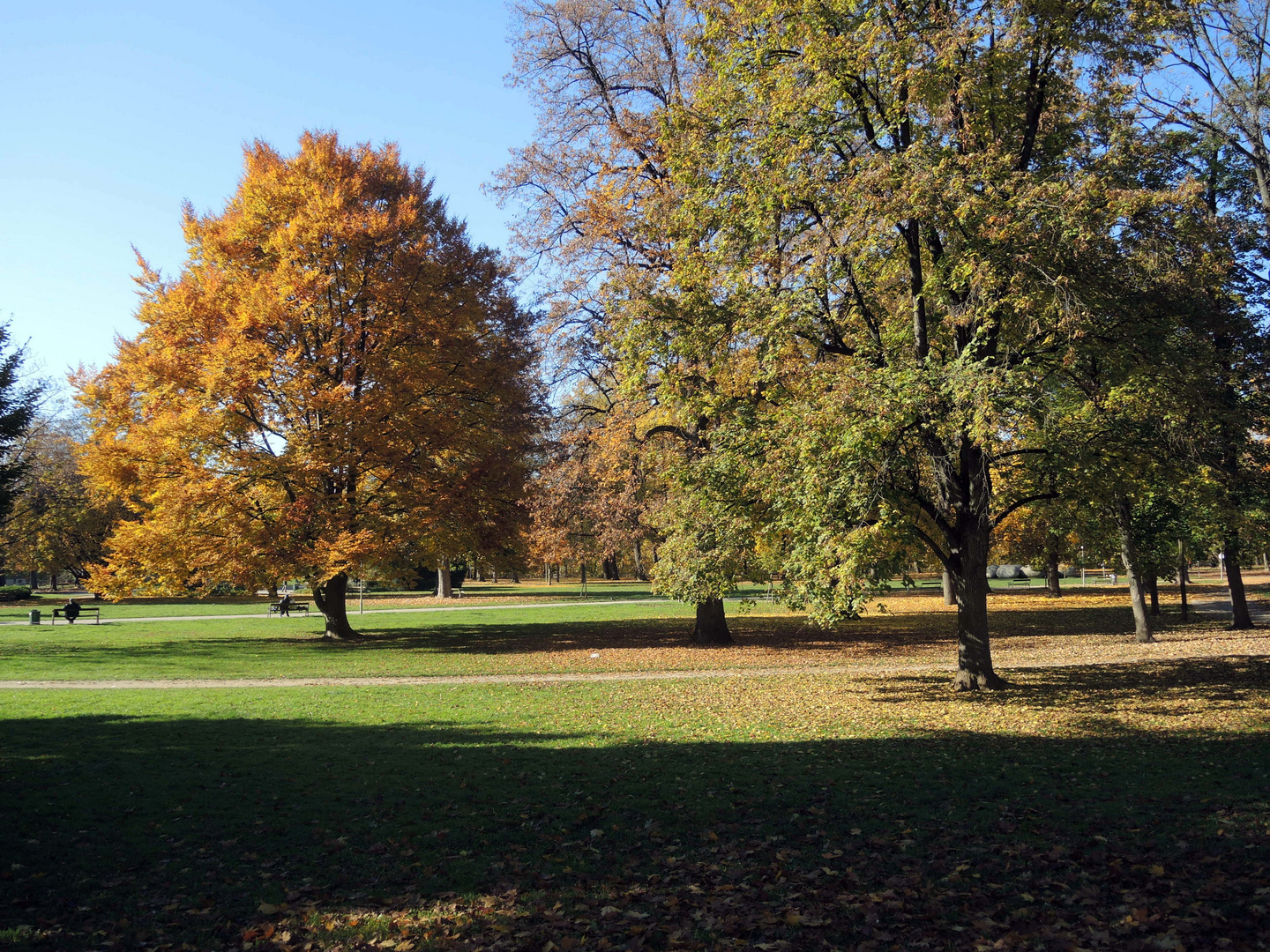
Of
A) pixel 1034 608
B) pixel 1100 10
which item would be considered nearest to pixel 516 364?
pixel 1100 10

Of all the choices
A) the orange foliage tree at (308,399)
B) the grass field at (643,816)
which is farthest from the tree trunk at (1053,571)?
the orange foliage tree at (308,399)

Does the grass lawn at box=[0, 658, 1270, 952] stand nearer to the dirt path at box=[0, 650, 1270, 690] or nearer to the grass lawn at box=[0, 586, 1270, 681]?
the dirt path at box=[0, 650, 1270, 690]

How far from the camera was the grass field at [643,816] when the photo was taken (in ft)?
16.2

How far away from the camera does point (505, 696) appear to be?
14.4 meters

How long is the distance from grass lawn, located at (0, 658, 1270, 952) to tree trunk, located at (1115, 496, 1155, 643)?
7295 millimetres

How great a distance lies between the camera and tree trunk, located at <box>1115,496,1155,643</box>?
1927 centimetres

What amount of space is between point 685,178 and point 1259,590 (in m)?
41.7

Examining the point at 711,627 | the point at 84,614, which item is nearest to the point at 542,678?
the point at 711,627

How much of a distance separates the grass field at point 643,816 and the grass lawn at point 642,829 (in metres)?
0.03

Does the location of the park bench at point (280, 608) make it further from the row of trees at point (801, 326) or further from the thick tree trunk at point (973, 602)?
the thick tree trunk at point (973, 602)

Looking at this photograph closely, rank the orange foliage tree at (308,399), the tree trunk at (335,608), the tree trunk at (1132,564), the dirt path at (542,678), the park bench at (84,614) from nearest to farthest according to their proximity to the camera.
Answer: the dirt path at (542,678) < the tree trunk at (1132,564) < the orange foliage tree at (308,399) < the tree trunk at (335,608) < the park bench at (84,614)

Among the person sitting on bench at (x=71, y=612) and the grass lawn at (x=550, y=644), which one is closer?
the grass lawn at (x=550, y=644)

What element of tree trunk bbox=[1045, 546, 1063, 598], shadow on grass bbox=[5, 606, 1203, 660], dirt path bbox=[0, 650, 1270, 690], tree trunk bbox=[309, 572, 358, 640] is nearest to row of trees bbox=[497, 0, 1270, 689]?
dirt path bbox=[0, 650, 1270, 690]

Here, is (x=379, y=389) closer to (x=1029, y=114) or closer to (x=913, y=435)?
(x=913, y=435)
